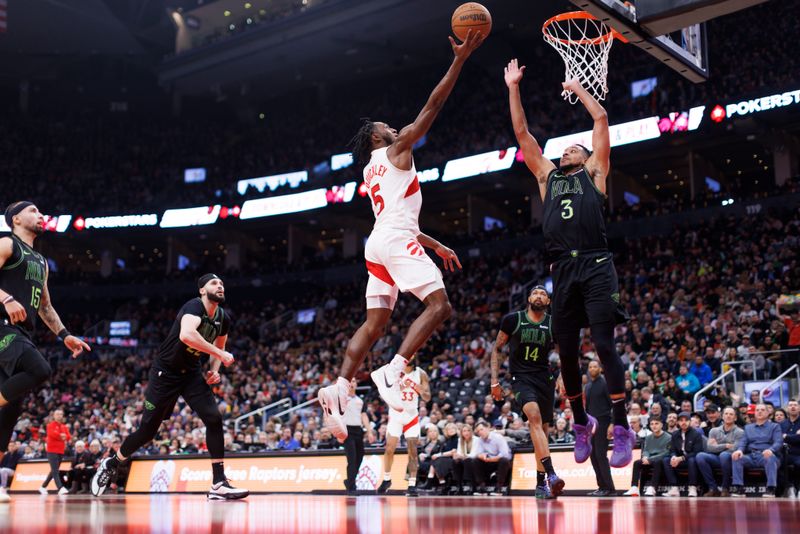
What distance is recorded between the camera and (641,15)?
8648mm

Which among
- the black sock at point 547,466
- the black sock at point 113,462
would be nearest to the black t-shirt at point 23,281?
the black sock at point 113,462

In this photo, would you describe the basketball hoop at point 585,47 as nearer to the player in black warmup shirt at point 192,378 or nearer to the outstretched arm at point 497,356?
the outstretched arm at point 497,356

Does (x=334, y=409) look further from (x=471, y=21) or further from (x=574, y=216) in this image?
(x=471, y=21)

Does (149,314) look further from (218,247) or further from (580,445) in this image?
(580,445)

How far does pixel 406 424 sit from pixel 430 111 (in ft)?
27.1

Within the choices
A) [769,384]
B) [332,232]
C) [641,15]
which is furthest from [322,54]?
[641,15]

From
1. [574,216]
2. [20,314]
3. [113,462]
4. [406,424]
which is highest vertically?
[574,216]

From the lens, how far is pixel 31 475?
21.6 m

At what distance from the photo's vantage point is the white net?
34.9 ft

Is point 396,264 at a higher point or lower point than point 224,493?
higher

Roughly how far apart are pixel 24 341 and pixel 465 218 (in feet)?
107

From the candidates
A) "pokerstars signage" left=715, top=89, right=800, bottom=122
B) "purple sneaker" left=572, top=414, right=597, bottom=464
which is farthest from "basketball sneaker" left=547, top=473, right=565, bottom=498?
"pokerstars signage" left=715, top=89, right=800, bottom=122

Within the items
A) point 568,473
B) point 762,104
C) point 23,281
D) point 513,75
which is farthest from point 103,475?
point 762,104

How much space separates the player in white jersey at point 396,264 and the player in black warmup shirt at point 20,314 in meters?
2.52
